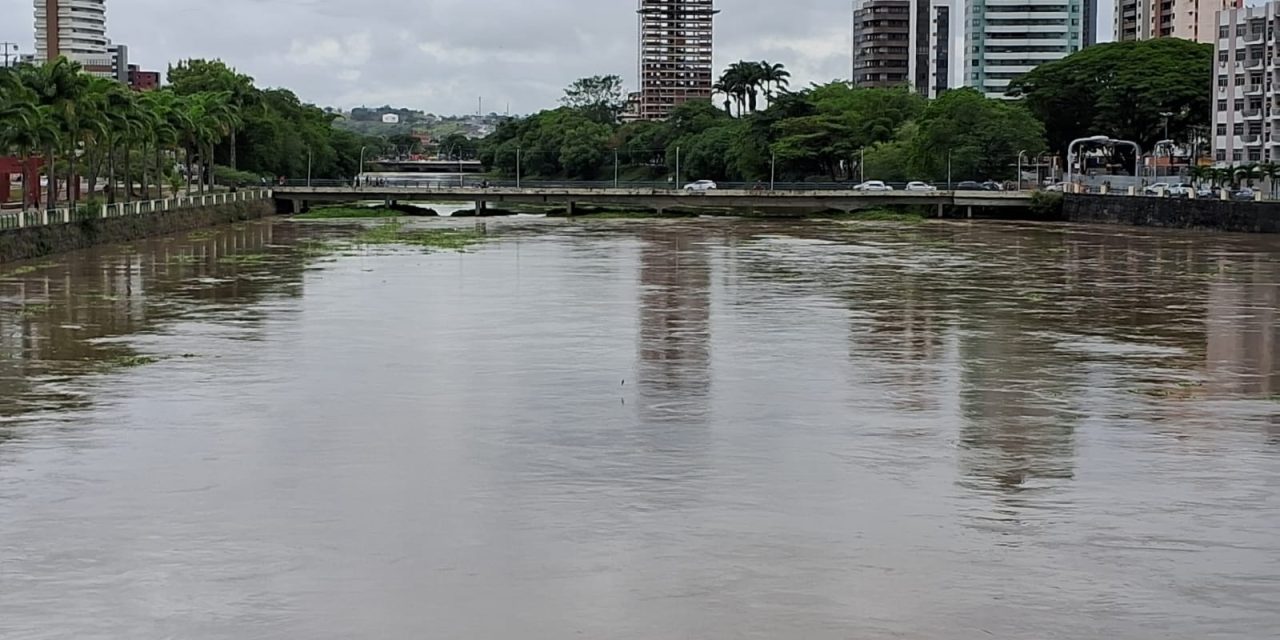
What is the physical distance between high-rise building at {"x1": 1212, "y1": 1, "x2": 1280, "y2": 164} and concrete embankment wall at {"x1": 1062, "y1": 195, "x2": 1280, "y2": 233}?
10017 mm

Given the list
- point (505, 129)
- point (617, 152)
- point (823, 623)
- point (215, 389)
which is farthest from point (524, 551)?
point (505, 129)

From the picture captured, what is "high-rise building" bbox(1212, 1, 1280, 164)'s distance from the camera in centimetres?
8762

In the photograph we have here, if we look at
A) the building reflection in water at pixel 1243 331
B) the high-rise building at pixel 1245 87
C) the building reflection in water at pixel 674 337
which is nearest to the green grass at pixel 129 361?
the building reflection in water at pixel 674 337

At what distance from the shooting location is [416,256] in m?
56.9

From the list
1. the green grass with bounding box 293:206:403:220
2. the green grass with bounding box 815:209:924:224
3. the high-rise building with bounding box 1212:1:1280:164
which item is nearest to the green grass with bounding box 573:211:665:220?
the green grass with bounding box 815:209:924:224

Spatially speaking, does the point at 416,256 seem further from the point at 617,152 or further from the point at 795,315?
the point at 617,152

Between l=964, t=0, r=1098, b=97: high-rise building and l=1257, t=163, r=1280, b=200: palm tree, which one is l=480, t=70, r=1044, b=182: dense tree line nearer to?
l=1257, t=163, r=1280, b=200: palm tree

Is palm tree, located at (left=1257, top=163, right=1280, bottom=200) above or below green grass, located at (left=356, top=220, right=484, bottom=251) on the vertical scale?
above

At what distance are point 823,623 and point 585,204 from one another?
85621 millimetres

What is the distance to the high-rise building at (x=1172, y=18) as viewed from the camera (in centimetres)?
16312

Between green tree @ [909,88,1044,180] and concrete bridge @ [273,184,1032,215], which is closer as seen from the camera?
concrete bridge @ [273,184,1032,215]

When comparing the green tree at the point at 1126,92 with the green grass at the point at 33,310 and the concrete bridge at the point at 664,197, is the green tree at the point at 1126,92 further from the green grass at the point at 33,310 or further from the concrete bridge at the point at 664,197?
the green grass at the point at 33,310

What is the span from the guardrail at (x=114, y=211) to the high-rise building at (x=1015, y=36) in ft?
369

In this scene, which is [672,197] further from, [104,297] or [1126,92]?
[104,297]
